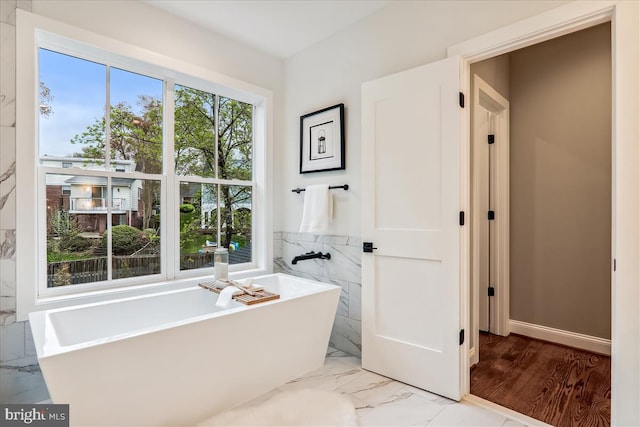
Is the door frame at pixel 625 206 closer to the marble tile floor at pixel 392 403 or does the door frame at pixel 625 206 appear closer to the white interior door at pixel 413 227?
the marble tile floor at pixel 392 403

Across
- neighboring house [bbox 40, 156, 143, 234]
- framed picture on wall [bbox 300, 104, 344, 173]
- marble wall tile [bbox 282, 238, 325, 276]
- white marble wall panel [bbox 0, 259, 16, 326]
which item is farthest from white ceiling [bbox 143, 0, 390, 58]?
white marble wall panel [bbox 0, 259, 16, 326]

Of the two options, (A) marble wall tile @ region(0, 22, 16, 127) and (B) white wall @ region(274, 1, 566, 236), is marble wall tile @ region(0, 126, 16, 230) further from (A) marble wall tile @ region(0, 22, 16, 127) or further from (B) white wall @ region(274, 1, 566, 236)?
(B) white wall @ region(274, 1, 566, 236)

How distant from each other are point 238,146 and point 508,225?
2.68m

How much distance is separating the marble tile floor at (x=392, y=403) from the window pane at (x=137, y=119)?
1904 mm

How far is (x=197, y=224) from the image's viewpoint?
2887 millimetres

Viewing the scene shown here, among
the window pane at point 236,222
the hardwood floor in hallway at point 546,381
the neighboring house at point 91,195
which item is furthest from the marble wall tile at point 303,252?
the hardwood floor in hallway at point 546,381

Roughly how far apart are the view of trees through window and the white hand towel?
715 mm

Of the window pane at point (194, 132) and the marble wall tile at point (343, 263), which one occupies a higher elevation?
the window pane at point (194, 132)

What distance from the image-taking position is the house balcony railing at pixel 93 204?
7.55ft

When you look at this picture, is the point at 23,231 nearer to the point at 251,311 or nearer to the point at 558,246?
the point at 251,311

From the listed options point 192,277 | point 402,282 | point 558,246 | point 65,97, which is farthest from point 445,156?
point 65,97

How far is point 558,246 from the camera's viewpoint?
301cm

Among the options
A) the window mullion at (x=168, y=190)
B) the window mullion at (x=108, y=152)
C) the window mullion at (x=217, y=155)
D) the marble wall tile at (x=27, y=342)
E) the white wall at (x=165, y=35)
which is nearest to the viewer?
the marble wall tile at (x=27, y=342)

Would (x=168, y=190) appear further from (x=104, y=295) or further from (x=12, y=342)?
(x=12, y=342)
